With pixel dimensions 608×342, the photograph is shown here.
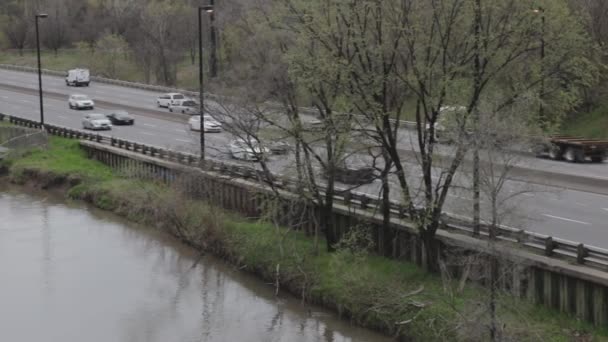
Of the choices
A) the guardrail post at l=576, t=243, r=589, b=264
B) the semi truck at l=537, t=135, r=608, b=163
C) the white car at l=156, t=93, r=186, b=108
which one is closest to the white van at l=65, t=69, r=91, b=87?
the white car at l=156, t=93, r=186, b=108

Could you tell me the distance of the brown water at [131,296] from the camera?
2731 cm

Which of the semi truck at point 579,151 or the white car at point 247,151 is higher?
the white car at point 247,151

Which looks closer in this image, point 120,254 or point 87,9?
point 120,254

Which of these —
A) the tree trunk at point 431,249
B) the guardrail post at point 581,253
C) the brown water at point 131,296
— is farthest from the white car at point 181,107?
the guardrail post at point 581,253

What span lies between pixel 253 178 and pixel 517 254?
15034 millimetres

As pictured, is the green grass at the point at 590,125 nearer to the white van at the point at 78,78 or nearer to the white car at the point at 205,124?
the white car at the point at 205,124

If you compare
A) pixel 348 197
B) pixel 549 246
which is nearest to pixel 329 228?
pixel 348 197

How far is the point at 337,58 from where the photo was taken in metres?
27.3

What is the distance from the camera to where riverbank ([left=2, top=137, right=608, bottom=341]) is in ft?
75.4

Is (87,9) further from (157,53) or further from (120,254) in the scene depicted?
(120,254)

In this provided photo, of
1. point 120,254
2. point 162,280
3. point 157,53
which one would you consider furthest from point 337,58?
point 157,53

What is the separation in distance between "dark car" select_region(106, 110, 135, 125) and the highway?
0.61m

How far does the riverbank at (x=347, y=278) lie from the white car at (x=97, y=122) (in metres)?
14.2

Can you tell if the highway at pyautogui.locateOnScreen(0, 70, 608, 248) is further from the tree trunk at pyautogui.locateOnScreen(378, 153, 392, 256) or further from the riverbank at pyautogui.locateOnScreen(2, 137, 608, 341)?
the riverbank at pyautogui.locateOnScreen(2, 137, 608, 341)
